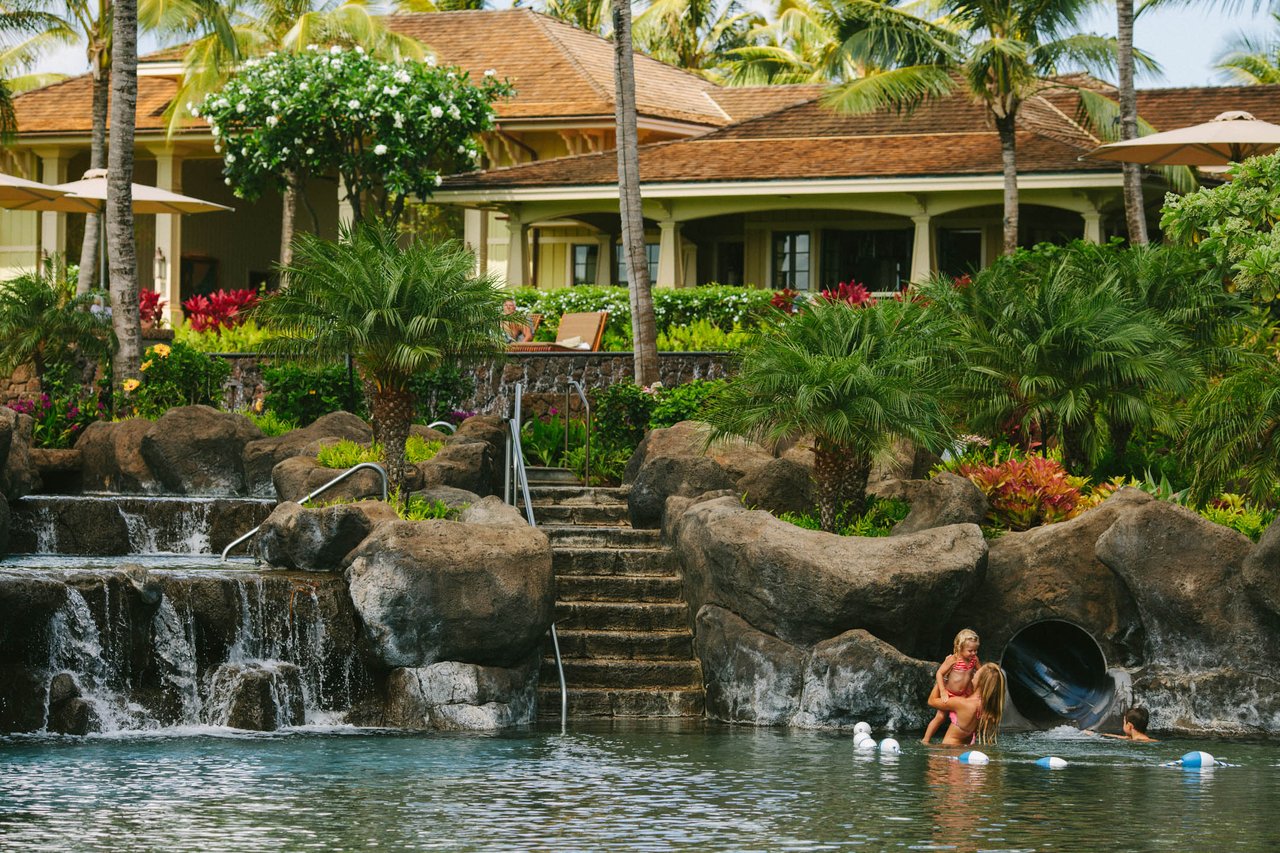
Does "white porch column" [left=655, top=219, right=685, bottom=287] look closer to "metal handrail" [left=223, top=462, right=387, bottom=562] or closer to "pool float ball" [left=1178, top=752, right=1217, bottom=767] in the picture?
"metal handrail" [left=223, top=462, right=387, bottom=562]

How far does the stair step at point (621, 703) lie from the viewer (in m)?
15.6

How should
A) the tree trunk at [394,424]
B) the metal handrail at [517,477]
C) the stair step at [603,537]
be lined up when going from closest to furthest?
the metal handrail at [517,477] → the tree trunk at [394,424] → the stair step at [603,537]

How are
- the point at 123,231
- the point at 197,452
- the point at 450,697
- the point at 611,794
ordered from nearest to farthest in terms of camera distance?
1. the point at 611,794
2. the point at 450,697
3. the point at 197,452
4. the point at 123,231

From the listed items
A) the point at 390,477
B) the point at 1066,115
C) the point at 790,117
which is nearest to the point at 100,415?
the point at 390,477

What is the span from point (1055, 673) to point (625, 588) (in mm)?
4055

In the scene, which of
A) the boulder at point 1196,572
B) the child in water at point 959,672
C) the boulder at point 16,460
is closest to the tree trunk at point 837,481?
the child in water at point 959,672

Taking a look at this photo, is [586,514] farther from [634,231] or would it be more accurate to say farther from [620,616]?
[634,231]

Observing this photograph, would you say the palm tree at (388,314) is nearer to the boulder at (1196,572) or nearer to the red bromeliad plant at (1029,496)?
the red bromeliad plant at (1029,496)

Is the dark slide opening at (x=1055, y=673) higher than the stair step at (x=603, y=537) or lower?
lower

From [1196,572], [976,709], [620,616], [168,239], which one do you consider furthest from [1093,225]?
[168,239]

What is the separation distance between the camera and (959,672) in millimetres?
14227

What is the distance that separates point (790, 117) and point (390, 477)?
17.4m

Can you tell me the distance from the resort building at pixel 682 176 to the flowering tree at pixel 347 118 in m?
1.03

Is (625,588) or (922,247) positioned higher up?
(922,247)
